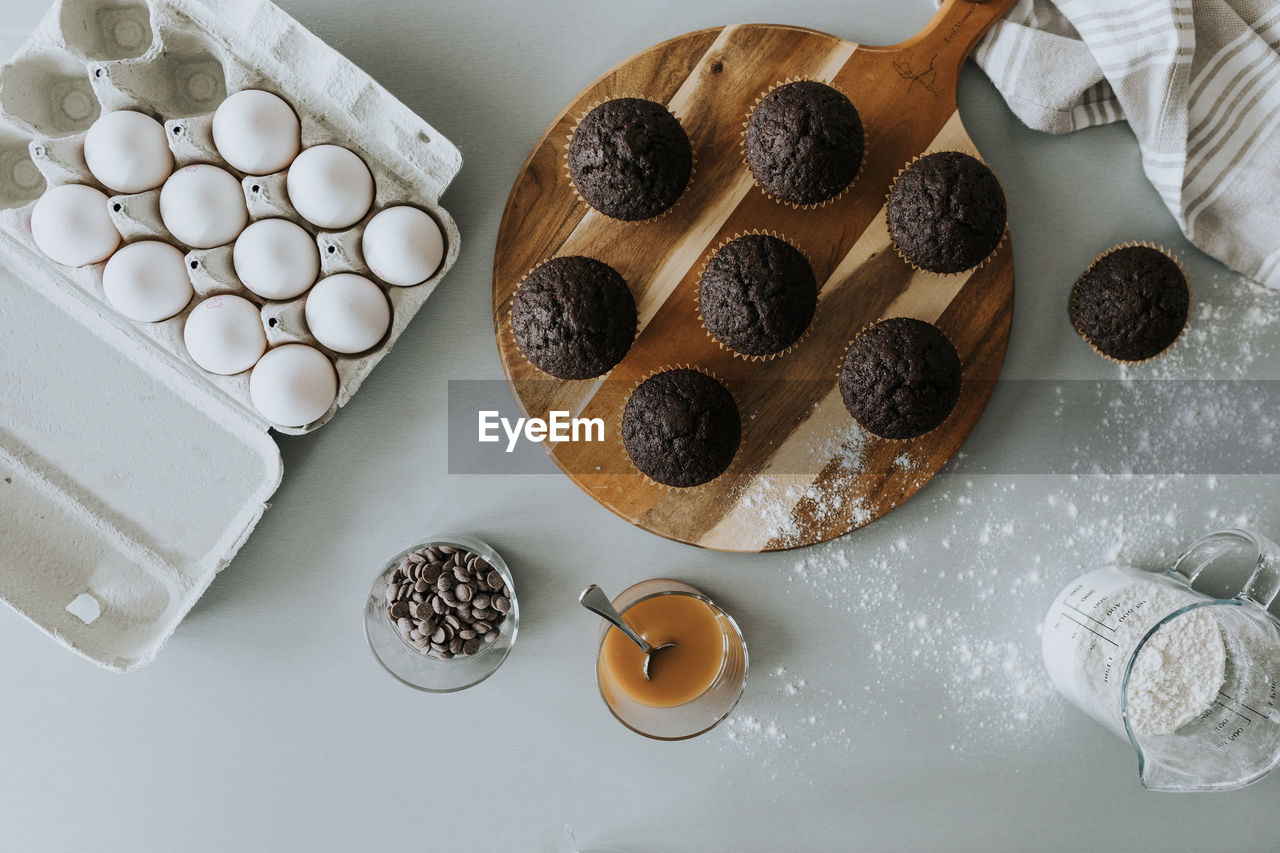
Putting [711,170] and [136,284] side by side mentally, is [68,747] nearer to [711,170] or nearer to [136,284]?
[136,284]

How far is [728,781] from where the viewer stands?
2.03 m

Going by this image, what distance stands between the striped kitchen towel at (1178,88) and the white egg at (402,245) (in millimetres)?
1410

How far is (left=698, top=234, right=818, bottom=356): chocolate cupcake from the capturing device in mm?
1722

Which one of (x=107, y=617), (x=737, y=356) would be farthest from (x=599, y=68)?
(x=107, y=617)

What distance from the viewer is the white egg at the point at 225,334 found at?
1716 mm

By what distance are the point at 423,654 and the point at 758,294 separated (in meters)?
1.16

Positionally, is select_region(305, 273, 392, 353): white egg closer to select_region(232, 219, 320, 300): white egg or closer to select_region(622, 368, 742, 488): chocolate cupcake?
select_region(232, 219, 320, 300): white egg

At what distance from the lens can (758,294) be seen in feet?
5.63

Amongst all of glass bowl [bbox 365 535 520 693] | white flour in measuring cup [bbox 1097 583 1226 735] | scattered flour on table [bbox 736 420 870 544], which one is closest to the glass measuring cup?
white flour in measuring cup [bbox 1097 583 1226 735]

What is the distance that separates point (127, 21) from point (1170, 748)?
2989mm

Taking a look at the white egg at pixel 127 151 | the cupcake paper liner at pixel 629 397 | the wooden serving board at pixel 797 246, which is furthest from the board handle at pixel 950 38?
the white egg at pixel 127 151

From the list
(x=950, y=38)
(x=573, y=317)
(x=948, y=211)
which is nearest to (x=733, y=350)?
(x=573, y=317)

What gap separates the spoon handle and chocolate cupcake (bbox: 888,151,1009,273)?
3.47 ft

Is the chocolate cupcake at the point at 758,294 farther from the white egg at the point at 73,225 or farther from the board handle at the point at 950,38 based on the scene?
the white egg at the point at 73,225
